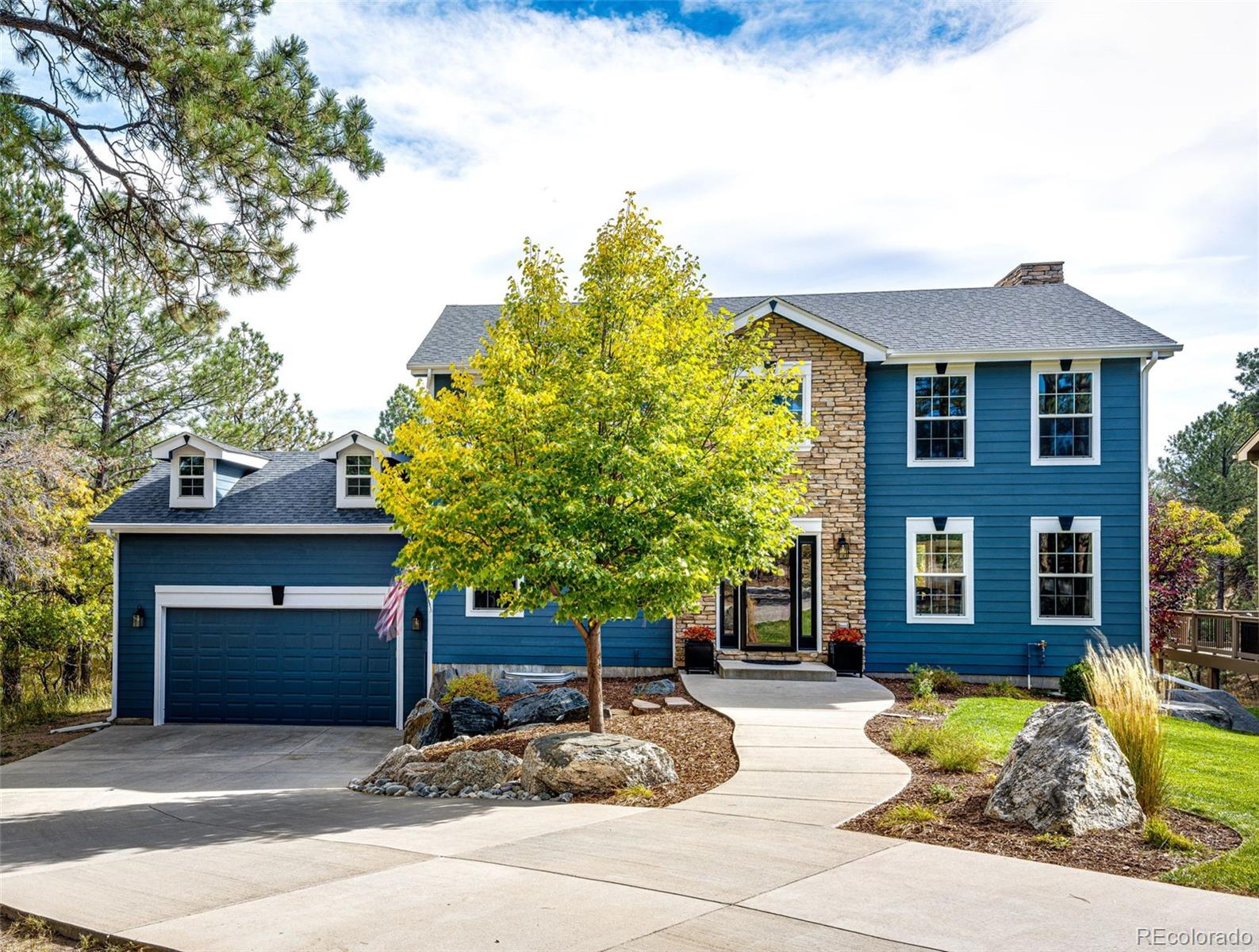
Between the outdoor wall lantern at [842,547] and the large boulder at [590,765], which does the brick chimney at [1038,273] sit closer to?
the outdoor wall lantern at [842,547]

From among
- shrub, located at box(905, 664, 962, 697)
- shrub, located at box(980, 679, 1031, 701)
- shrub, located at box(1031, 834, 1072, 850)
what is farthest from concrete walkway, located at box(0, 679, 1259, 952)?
shrub, located at box(980, 679, 1031, 701)

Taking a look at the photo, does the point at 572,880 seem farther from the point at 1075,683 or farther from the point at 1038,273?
the point at 1038,273

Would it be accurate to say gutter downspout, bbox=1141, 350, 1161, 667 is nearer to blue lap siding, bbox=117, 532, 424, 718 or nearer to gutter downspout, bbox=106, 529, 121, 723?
blue lap siding, bbox=117, 532, 424, 718

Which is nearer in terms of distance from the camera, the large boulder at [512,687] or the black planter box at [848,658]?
the large boulder at [512,687]

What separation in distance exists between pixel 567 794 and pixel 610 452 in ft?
10.2

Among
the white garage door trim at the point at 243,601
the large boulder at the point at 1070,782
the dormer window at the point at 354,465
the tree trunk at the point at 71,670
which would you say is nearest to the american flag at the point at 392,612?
the white garage door trim at the point at 243,601

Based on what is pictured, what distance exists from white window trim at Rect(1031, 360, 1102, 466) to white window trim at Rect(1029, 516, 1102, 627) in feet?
3.05

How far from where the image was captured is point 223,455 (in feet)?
58.0

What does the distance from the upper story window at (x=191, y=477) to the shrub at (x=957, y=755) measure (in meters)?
13.9

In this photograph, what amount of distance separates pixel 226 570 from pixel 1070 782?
14.7m

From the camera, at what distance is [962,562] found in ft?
52.6

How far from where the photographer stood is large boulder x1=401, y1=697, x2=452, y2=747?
1219cm

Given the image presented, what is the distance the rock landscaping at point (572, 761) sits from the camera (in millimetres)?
8477

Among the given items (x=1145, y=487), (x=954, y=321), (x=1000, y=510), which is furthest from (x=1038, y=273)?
(x=1000, y=510)
